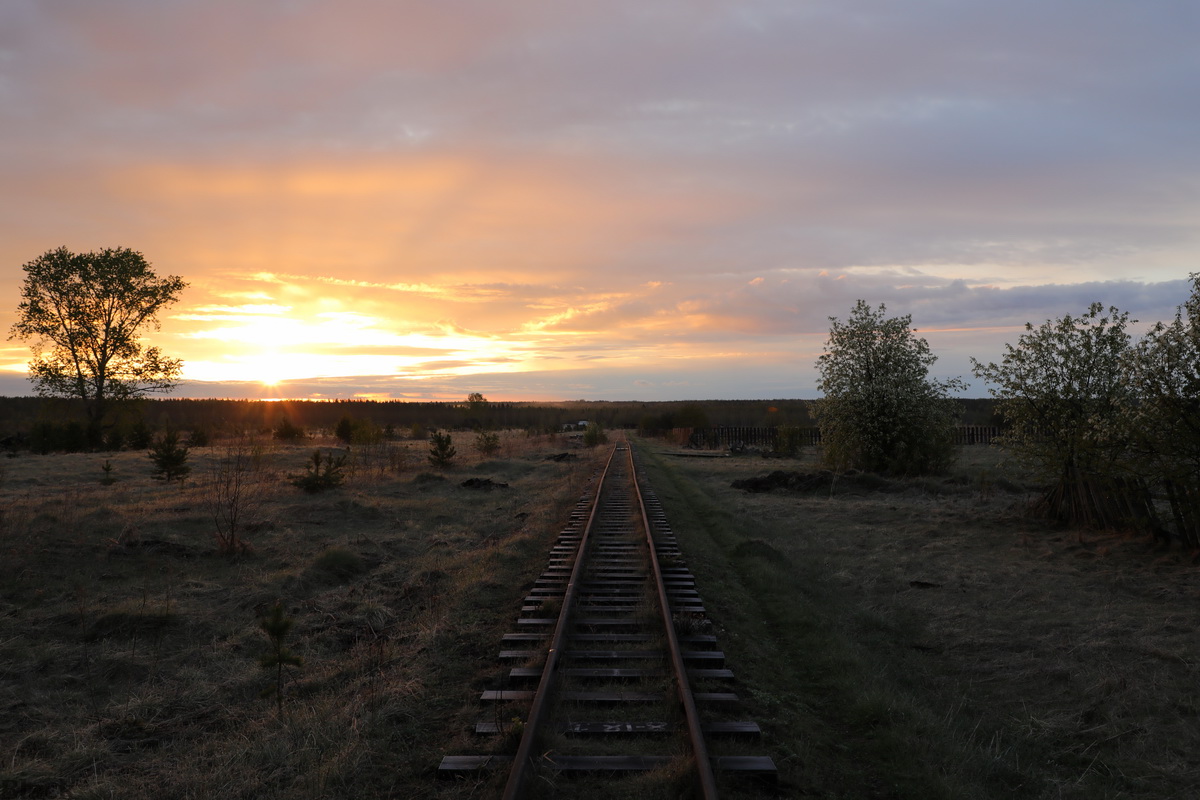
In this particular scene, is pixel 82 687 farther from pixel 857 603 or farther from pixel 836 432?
pixel 836 432

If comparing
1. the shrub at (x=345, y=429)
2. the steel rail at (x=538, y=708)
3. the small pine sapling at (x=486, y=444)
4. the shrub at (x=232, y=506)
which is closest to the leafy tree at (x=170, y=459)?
the shrub at (x=232, y=506)

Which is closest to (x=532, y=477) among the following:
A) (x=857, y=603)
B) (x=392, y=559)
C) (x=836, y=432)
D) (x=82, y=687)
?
(x=836, y=432)

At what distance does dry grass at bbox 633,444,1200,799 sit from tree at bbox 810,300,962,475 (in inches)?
355

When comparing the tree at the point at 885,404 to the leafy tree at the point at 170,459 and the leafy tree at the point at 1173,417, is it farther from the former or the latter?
the leafy tree at the point at 170,459

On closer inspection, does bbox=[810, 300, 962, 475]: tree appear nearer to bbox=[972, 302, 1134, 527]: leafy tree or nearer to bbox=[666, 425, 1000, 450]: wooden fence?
bbox=[972, 302, 1134, 527]: leafy tree

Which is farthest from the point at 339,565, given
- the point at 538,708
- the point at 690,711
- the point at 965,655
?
the point at 965,655

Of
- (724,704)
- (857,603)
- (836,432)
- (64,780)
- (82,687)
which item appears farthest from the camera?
(836,432)

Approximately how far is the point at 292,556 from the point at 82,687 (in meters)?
5.37

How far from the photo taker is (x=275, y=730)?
17.0 ft

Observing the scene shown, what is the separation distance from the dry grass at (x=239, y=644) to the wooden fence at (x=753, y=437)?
103 ft

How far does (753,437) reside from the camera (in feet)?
169

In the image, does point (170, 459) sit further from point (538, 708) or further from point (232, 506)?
point (538, 708)

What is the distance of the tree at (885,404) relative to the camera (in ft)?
74.9

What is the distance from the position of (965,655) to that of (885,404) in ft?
55.4
